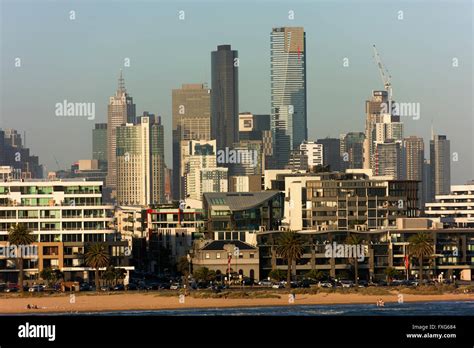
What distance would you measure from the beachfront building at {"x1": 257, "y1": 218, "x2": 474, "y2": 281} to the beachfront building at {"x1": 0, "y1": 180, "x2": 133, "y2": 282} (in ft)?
38.4

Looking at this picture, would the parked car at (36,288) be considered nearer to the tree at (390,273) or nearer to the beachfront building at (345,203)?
the tree at (390,273)

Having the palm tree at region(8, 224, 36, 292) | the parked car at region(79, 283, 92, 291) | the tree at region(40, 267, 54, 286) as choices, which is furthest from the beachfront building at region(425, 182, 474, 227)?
the palm tree at region(8, 224, 36, 292)

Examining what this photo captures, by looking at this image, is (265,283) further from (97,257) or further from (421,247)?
(97,257)

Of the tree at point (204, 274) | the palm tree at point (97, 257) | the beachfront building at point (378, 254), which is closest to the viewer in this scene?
the palm tree at point (97, 257)

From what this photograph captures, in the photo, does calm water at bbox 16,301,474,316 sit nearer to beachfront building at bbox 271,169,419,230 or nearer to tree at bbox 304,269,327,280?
tree at bbox 304,269,327,280

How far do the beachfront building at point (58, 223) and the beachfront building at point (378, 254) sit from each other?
11.7 metres

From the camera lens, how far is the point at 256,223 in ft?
400

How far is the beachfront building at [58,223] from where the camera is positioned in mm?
100875

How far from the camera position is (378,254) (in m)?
108

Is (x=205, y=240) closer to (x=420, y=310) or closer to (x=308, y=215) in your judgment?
(x=308, y=215)

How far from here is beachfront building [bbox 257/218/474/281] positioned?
106 metres

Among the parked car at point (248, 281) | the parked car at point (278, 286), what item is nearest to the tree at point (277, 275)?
the parked car at point (248, 281)
